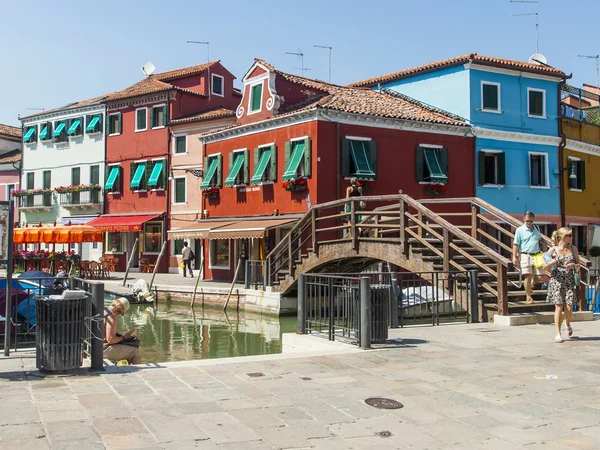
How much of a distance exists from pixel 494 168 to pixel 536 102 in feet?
11.6

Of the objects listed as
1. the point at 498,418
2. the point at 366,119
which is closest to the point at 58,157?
the point at 366,119

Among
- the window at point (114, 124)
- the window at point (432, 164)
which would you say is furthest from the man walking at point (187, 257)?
the window at point (432, 164)

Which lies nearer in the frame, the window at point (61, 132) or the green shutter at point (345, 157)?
the green shutter at point (345, 157)

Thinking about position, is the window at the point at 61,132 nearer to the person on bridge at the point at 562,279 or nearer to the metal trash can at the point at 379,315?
the metal trash can at the point at 379,315

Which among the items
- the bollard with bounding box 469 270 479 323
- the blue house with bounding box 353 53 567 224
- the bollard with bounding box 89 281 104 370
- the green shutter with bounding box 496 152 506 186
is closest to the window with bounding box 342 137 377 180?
the blue house with bounding box 353 53 567 224

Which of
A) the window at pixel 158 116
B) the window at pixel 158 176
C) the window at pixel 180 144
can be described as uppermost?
the window at pixel 158 116

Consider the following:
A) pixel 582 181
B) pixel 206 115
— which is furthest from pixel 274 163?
pixel 582 181

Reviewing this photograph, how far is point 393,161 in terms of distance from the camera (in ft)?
79.1

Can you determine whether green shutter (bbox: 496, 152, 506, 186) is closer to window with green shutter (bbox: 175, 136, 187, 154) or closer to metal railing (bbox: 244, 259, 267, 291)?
metal railing (bbox: 244, 259, 267, 291)

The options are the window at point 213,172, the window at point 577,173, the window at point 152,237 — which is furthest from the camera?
the window at point 152,237

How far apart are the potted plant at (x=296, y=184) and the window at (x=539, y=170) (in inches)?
409

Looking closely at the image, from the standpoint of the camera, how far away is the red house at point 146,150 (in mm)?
32531

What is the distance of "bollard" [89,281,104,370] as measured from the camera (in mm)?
6911

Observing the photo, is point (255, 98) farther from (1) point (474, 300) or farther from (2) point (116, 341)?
(2) point (116, 341)
